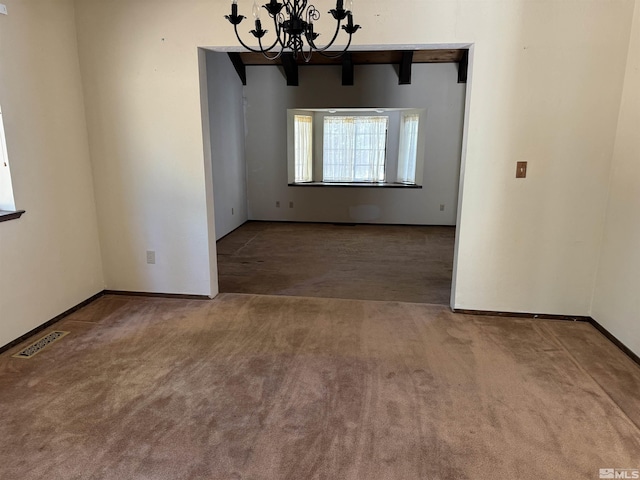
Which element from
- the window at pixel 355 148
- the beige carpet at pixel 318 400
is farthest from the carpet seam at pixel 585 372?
the window at pixel 355 148

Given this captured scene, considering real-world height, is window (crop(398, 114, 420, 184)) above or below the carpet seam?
above

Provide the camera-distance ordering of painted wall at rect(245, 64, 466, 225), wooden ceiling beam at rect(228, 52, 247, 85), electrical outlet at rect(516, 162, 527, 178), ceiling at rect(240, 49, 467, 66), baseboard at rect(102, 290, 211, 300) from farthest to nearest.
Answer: painted wall at rect(245, 64, 466, 225) → wooden ceiling beam at rect(228, 52, 247, 85) → ceiling at rect(240, 49, 467, 66) → baseboard at rect(102, 290, 211, 300) → electrical outlet at rect(516, 162, 527, 178)

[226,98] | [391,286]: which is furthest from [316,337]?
[226,98]

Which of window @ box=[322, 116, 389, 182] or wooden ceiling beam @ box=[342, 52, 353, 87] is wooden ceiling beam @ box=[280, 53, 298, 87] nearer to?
wooden ceiling beam @ box=[342, 52, 353, 87]

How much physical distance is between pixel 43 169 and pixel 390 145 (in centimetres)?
554

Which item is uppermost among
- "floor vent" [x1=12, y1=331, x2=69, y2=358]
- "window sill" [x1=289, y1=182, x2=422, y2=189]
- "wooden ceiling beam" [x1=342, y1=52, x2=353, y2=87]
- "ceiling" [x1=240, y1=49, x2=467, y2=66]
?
"ceiling" [x1=240, y1=49, x2=467, y2=66]

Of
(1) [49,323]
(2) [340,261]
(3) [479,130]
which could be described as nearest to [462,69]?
(2) [340,261]

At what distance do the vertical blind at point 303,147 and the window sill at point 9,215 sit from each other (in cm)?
489

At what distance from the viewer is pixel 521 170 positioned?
3.03m

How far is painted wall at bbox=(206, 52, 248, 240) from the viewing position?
5637mm

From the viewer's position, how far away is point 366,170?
7473 mm

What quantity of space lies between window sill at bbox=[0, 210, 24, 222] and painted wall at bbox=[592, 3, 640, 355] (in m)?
4.04

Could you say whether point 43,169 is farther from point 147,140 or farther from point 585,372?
point 585,372

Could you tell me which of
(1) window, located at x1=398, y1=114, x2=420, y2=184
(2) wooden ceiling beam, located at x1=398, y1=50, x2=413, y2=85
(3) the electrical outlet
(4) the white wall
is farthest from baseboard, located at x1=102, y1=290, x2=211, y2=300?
(1) window, located at x1=398, y1=114, x2=420, y2=184
